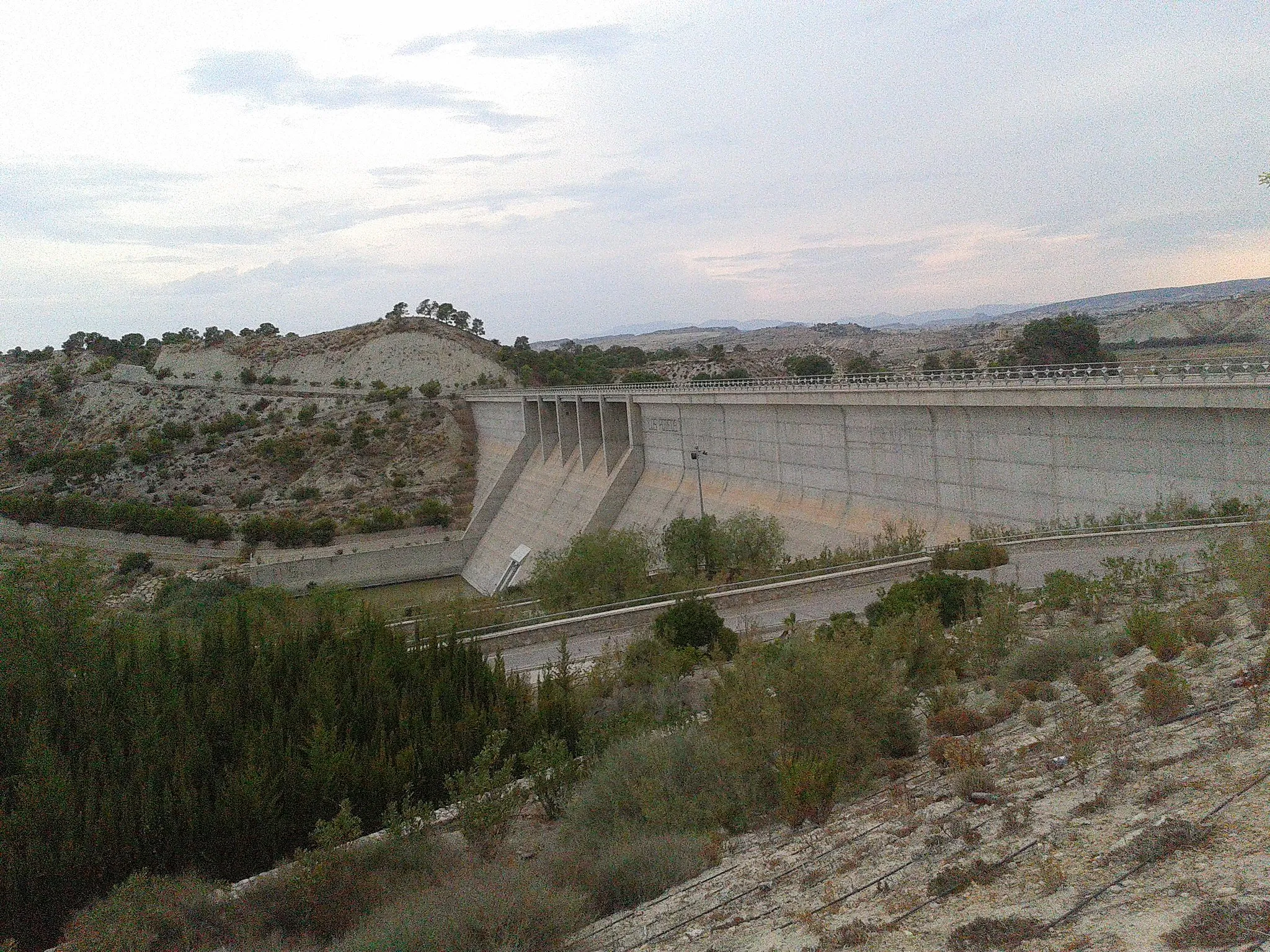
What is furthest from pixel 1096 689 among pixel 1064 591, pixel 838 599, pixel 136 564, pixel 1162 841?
pixel 136 564

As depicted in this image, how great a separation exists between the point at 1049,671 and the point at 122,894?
8643mm

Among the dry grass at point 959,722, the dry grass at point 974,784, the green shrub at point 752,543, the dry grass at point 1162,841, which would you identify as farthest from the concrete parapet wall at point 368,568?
the dry grass at point 1162,841

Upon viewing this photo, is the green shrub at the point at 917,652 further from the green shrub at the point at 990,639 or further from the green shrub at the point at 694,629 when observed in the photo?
the green shrub at the point at 694,629

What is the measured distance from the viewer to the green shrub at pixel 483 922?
6070 millimetres

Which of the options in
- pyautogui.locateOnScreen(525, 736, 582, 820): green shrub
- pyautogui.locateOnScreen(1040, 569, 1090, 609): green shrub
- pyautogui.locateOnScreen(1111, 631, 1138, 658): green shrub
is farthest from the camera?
pyautogui.locateOnScreen(1040, 569, 1090, 609): green shrub

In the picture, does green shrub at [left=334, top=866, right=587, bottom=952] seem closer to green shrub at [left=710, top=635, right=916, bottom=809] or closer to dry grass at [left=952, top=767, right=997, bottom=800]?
green shrub at [left=710, top=635, right=916, bottom=809]

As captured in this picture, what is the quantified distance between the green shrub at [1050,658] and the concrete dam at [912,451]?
10.8 m

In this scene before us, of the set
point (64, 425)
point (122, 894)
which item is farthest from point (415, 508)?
point (122, 894)

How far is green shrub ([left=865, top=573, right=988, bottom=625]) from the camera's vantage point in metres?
13.9

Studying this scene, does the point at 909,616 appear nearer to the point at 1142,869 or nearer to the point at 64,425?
the point at 1142,869

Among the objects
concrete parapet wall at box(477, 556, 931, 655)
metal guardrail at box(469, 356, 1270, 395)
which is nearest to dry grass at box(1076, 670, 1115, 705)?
concrete parapet wall at box(477, 556, 931, 655)

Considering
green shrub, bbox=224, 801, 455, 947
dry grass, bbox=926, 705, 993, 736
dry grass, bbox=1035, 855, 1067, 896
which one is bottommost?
green shrub, bbox=224, 801, 455, 947

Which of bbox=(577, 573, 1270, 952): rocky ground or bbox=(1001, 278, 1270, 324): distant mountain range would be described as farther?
bbox=(1001, 278, 1270, 324): distant mountain range

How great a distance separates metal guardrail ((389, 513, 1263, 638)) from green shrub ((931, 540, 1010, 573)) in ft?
1.10
